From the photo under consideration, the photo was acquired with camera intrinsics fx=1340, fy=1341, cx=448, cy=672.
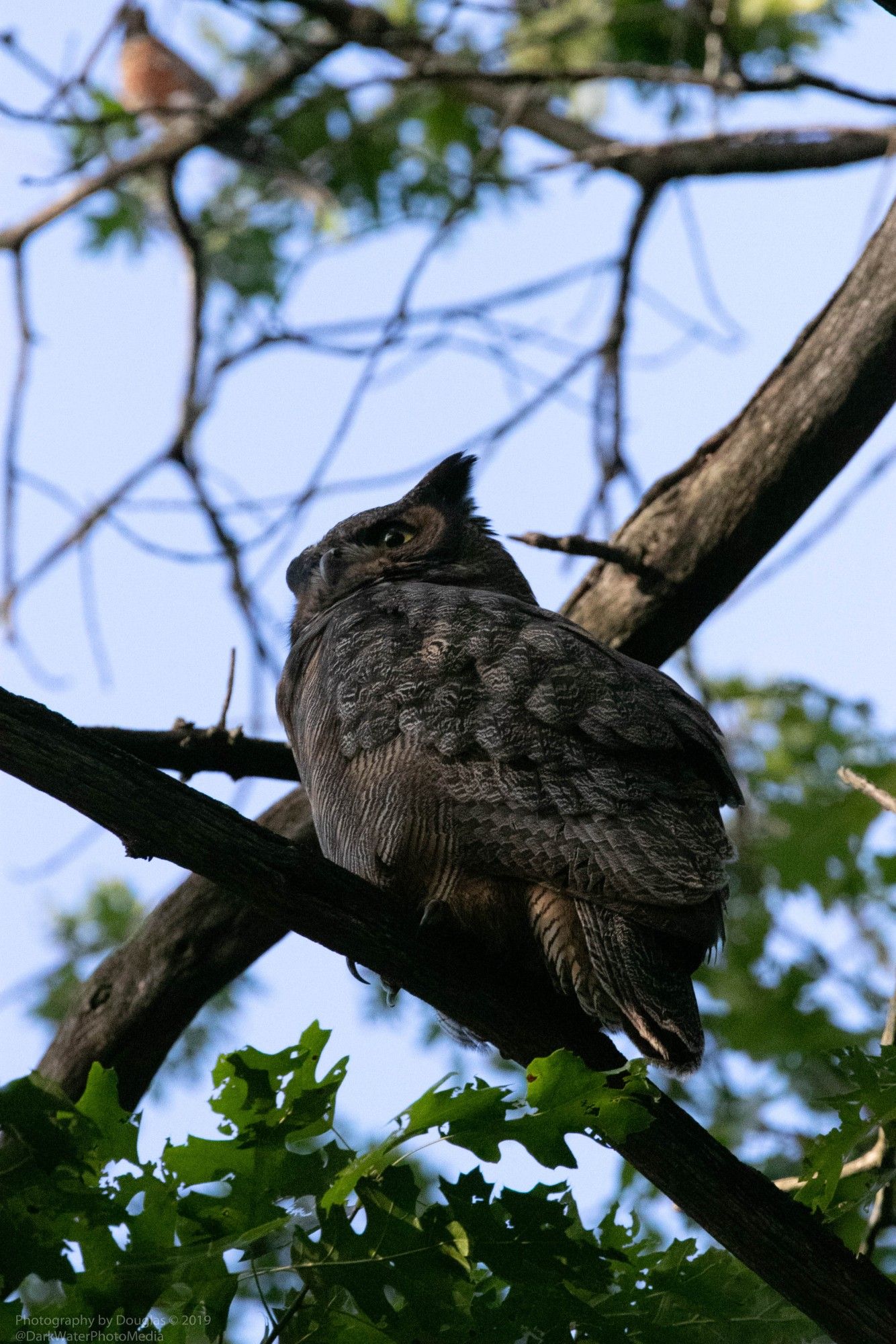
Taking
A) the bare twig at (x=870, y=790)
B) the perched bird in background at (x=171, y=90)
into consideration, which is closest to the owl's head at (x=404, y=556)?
the bare twig at (x=870, y=790)

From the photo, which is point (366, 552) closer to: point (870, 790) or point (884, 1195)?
point (870, 790)

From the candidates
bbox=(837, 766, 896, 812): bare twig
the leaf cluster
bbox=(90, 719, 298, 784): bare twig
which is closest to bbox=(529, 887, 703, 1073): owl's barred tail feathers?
the leaf cluster

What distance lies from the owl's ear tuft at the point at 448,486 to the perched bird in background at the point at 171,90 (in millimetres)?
2499

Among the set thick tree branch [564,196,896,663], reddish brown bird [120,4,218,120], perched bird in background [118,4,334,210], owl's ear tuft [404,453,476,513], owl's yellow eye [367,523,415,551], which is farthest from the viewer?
reddish brown bird [120,4,218,120]

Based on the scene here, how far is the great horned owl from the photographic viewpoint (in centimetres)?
249

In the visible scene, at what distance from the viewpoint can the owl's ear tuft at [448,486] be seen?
4129mm

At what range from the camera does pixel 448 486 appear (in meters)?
4.26

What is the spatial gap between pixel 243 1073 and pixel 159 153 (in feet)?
13.5

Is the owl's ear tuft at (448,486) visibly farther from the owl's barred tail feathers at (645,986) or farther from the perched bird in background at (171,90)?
the perched bird in background at (171,90)

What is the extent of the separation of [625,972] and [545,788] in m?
0.41

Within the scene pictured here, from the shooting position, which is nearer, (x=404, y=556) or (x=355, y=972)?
(x=355, y=972)

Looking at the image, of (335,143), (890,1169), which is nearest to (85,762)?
(890,1169)

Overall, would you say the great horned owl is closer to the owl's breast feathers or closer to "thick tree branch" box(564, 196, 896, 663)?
the owl's breast feathers

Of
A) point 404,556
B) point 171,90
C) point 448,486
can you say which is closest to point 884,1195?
point 404,556
